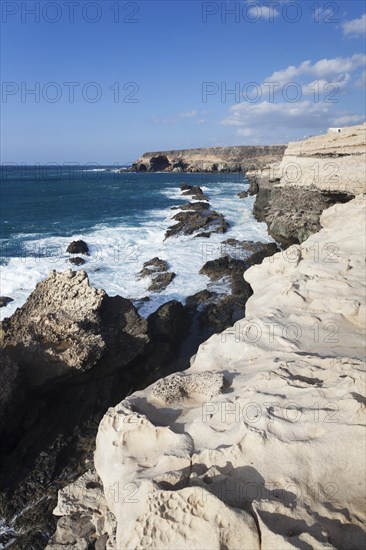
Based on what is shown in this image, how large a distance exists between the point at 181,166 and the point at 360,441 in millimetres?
121251

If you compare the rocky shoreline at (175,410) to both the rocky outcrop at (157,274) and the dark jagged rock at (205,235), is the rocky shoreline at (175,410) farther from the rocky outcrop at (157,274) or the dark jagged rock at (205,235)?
the dark jagged rock at (205,235)

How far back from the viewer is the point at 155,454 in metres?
4.57

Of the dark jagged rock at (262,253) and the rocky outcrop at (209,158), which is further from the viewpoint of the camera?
the rocky outcrop at (209,158)

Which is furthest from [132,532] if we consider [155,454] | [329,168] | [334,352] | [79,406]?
[329,168]

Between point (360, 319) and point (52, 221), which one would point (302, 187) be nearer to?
point (360, 319)

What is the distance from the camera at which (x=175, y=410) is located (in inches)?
209

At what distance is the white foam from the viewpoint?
15.3m

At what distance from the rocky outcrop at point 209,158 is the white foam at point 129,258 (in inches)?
3155

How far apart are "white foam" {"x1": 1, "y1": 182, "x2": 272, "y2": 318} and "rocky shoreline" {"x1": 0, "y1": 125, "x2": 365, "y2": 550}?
2.97 metres

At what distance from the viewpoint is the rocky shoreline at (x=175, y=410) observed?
11.5 ft

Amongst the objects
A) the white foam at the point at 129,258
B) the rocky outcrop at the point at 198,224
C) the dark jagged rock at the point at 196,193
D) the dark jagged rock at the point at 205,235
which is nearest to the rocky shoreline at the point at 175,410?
the white foam at the point at 129,258

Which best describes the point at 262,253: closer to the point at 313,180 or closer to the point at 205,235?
the point at 313,180

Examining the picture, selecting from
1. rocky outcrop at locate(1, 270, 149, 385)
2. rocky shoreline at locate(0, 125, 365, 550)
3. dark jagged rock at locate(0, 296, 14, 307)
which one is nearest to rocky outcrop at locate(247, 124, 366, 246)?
rocky shoreline at locate(0, 125, 365, 550)

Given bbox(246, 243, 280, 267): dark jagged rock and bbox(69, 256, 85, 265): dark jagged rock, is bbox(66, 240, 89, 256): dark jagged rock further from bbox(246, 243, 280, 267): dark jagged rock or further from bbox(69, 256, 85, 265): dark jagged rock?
bbox(246, 243, 280, 267): dark jagged rock
